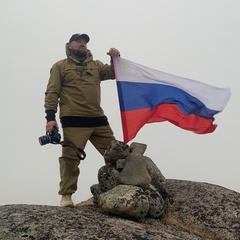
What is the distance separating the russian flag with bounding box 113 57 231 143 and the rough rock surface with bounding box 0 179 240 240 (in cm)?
193

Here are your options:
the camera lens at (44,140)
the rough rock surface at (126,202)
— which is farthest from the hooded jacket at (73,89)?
the rough rock surface at (126,202)

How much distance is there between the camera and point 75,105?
9.04 meters

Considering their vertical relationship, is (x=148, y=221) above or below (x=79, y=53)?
below

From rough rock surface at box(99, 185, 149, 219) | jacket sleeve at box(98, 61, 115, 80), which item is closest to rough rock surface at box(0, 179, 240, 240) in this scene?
rough rock surface at box(99, 185, 149, 219)

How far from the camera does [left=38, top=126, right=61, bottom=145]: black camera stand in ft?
27.0

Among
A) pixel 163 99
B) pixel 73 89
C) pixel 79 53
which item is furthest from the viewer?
pixel 163 99

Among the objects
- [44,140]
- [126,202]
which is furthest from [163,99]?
[44,140]

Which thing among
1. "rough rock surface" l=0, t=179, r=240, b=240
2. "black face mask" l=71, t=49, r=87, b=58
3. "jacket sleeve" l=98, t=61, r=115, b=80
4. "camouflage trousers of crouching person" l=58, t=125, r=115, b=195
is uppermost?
"black face mask" l=71, t=49, r=87, b=58

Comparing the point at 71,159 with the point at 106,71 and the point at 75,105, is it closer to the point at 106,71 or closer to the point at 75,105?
the point at 75,105

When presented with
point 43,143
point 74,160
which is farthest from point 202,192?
point 43,143

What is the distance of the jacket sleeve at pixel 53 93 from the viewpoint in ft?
28.6

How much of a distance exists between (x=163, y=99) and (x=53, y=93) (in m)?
3.06

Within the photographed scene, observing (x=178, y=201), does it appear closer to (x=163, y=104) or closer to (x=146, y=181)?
(x=146, y=181)

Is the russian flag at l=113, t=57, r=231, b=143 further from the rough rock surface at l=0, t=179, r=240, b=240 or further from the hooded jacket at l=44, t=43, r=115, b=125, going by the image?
the rough rock surface at l=0, t=179, r=240, b=240
